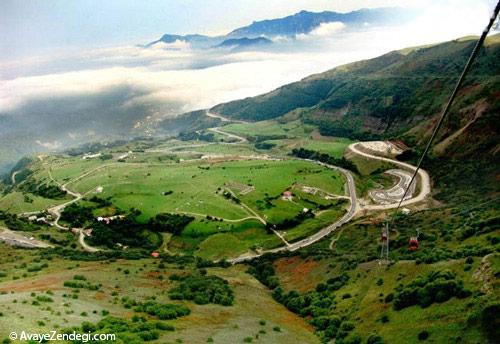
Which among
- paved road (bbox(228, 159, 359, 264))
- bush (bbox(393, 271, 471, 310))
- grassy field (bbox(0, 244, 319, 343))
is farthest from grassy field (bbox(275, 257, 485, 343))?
paved road (bbox(228, 159, 359, 264))

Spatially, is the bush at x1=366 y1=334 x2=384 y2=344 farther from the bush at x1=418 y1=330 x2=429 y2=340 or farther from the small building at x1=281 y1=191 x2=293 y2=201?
the small building at x1=281 y1=191 x2=293 y2=201

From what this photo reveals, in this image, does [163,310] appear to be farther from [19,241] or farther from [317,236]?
[19,241]

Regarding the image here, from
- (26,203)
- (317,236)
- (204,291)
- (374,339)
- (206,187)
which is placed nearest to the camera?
(374,339)

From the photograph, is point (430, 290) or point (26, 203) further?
point (26, 203)

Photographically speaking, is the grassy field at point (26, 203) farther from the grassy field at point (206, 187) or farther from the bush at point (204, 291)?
the bush at point (204, 291)

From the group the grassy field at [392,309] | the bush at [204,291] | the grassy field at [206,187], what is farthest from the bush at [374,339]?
the grassy field at [206,187]

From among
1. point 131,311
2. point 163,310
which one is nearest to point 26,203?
point 131,311

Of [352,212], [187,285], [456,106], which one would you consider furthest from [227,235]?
[456,106]

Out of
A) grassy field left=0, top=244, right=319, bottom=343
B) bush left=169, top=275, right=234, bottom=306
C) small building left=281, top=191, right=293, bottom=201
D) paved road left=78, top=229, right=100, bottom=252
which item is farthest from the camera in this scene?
small building left=281, top=191, right=293, bottom=201
